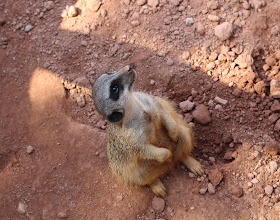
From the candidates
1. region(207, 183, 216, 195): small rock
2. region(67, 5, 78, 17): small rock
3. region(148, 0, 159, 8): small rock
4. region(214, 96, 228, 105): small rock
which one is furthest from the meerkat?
region(67, 5, 78, 17): small rock

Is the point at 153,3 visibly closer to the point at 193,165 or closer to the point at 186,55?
the point at 186,55

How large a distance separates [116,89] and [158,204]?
3.32ft

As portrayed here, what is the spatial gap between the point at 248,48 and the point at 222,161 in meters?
1.00

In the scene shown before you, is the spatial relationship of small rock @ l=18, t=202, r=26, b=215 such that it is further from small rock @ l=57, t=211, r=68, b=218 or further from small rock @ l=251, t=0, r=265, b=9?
small rock @ l=251, t=0, r=265, b=9

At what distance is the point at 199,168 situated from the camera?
2541mm

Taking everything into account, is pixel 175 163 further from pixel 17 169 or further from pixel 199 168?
pixel 17 169

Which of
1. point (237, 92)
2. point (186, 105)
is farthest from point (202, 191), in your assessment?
point (237, 92)

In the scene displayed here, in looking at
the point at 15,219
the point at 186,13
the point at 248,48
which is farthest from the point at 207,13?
the point at 15,219

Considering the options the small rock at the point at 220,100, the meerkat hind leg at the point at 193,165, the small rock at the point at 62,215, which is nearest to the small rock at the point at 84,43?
the small rock at the point at 220,100

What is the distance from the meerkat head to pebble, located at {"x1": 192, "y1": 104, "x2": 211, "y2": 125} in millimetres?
959

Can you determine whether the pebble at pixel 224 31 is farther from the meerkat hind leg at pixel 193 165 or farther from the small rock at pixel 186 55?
the meerkat hind leg at pixel 193 165

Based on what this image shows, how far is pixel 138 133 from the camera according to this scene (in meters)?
2.18

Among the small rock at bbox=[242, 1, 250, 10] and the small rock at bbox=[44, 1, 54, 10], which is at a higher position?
the small rock at bbox=[44, 1, 54, 10]

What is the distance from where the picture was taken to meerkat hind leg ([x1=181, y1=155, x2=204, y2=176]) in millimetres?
2535
